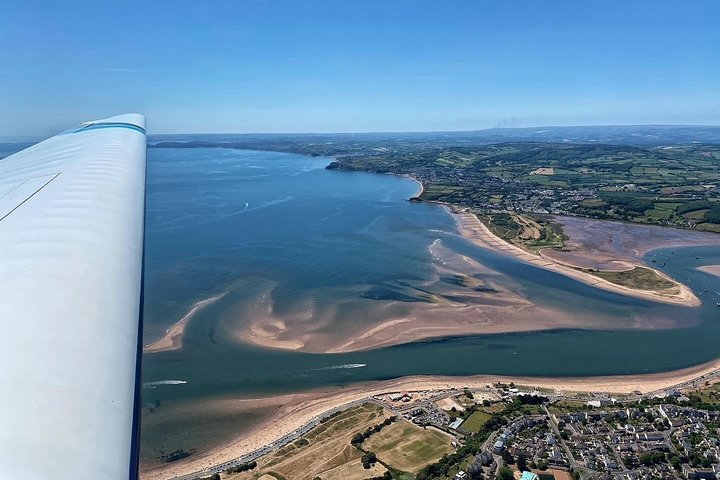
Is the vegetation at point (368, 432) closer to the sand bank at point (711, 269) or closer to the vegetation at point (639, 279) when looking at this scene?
the vegetation at point (639, 279)

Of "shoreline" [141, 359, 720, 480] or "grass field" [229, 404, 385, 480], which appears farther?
"shoreline" [141, 359, 720, 480]

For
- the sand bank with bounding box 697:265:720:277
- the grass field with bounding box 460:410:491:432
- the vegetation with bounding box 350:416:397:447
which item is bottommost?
the vegetation with bounding box 350:416:397:447

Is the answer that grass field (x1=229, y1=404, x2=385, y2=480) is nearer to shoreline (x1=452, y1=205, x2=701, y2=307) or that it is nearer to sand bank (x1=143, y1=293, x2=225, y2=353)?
sand bank (x1=143, y1=293, x2=225, y2=353)

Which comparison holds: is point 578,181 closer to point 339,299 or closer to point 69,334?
point 339,299

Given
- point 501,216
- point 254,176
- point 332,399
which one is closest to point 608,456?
point 332,399

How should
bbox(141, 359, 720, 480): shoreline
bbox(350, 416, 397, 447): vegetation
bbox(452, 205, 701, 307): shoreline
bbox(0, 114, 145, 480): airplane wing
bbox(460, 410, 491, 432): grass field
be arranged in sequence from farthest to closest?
bbox(452, 205, 701, 307): shoreline < bbox(460, 410, 491, 432): grass field < bbox(141, 359, 720, 480): shoreline < bbox(350, 416, 397, 447): vegetation < bbox(0, 114, 145, 480): airplane wing

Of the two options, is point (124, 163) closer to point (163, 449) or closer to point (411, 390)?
point (163, 449)

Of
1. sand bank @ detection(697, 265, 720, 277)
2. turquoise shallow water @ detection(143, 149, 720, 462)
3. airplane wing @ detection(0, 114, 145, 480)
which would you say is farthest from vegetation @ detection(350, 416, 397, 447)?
sand bank @ detection(697, 265, 720, 277)

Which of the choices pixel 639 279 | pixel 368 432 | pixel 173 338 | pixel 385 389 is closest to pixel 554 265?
pixel 639 279

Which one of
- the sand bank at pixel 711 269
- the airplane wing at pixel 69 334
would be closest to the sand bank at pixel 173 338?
the airplane wing at pixel 69 334
